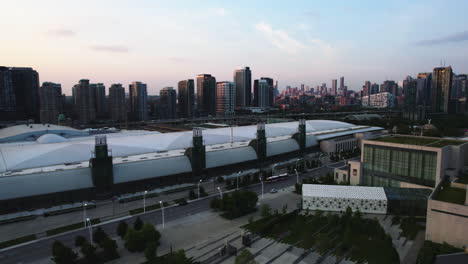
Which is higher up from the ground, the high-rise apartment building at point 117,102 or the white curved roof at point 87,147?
the high-rise apartment building at point 117,102

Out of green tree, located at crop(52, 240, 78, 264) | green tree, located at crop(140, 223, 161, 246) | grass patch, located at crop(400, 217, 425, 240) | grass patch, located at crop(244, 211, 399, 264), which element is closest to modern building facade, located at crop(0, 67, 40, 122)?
green tree, located at crop(52, 240, 78, 264)

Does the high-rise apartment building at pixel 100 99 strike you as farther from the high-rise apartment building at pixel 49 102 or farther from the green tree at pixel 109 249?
the green tree at pixel 109 249

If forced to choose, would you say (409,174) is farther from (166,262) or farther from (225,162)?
(166,262)

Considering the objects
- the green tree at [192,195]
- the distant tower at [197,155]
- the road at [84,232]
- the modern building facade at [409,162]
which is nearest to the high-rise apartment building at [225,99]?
the distant tower at [197,155]

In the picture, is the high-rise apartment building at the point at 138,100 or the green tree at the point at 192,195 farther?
the high-rise apartment building at the point at 138,100

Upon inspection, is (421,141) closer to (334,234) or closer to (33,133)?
(334,234)
